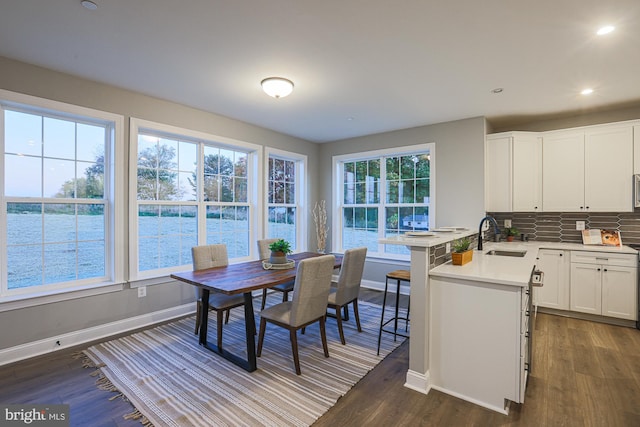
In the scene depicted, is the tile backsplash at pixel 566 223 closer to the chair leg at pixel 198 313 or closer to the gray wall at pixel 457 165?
the gray wall at pixel 457 165

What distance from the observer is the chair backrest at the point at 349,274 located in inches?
114

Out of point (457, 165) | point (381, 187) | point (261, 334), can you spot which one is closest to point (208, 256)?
point (261, 334)

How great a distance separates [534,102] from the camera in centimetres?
350

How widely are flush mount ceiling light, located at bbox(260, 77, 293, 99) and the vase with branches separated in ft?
9.60

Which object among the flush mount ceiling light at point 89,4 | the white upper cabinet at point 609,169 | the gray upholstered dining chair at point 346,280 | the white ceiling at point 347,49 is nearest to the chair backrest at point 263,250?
the gray upholstered dining chair at point 346,280

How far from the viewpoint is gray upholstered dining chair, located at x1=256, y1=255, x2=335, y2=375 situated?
2355 millimetres

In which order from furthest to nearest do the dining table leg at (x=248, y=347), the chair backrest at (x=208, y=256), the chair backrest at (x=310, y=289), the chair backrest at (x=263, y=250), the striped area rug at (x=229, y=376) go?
the chair backrest at (x=263, y=250)
the chair backrest at (x=208, y=256)
the dining table leg at (x=248, y=347)
the chair backrest at (x=310, y=289)
the striped area rug at (x=229, y=376)

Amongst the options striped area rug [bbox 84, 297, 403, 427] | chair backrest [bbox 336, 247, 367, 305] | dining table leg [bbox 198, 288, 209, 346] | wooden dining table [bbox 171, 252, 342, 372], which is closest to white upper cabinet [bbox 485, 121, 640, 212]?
chair backrest [bbox 336, 247, 367, 305]

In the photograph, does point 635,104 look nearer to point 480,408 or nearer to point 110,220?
point 480,408

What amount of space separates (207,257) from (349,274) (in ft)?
5.12

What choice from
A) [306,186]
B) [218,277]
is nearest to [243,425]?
[218,277]

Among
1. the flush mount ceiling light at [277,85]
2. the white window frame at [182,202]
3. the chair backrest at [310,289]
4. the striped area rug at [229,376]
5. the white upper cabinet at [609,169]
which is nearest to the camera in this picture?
the striped area rug at [229,376]

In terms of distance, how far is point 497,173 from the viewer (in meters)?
4.13

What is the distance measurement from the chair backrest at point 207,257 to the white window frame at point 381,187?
253 centimetres
